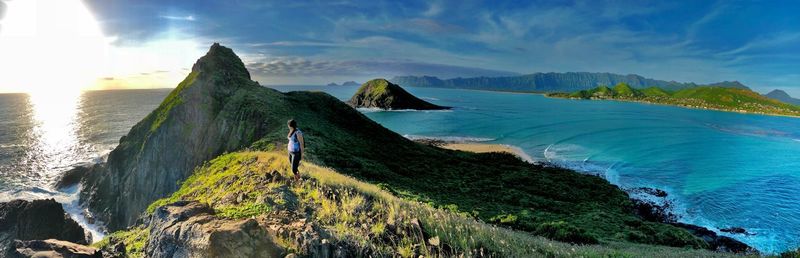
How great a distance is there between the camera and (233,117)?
42.5 metres

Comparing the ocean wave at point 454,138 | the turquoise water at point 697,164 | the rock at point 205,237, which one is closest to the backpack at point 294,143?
the rock at point 205,237

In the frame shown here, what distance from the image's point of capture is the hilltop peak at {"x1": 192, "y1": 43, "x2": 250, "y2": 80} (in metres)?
52.5

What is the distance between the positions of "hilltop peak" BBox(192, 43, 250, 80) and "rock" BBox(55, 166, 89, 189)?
77.3ft

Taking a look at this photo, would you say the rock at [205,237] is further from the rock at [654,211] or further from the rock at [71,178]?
the rock at [71,178]

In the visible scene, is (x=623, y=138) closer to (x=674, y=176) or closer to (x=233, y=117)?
(x=674, y=176)

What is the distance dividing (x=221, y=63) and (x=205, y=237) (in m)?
53.5

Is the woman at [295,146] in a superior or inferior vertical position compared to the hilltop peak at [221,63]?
inferior

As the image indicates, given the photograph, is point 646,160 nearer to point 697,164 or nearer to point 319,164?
point 697,164

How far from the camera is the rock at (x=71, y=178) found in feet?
177

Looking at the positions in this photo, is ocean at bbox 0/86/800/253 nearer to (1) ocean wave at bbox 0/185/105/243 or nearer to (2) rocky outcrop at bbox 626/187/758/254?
(1) ocean wave at bbox 0/185/105/243

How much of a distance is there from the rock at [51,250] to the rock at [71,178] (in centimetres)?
5566

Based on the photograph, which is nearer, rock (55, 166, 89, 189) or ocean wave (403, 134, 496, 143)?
rock (55, 166, 89, 189)

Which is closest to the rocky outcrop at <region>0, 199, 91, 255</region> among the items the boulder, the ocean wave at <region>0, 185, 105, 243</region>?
the ocean wave at <region>0, 185, 105, 243</region>

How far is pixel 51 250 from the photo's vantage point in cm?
1055
